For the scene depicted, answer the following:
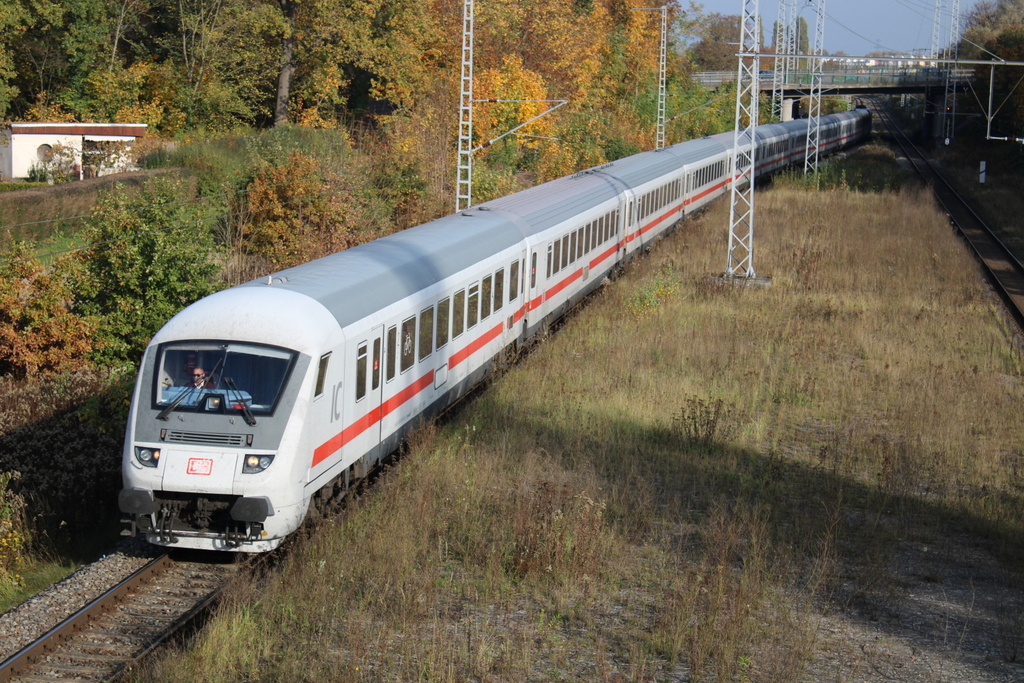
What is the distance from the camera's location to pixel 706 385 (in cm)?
1673

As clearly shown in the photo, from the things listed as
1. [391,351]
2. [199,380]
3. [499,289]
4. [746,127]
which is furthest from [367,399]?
[746,127]

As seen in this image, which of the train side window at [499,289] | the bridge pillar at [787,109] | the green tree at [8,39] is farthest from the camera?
the bridge pillar at [787,109]

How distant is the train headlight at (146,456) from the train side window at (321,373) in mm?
1455

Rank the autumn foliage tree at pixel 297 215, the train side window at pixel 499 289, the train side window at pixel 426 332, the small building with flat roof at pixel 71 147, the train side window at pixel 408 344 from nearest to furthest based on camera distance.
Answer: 1. the train side window at pixel 408 344
2. the train side window at pixel 426 332
3. the train side window at pixel 499 289
4. the autumn foliage tree at pixel 297 215
5. the small building with flat roof at pixel 71 147

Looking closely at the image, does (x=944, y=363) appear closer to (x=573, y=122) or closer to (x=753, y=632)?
(x=753, y=632)

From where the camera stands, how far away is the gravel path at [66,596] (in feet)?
27.6

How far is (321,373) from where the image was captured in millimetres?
9812

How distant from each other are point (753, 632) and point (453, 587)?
259 centimetres

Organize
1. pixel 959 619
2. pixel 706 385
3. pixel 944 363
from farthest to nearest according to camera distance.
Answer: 1. pixel 944 363
2. pixel 706 385
3. pixel 959 619

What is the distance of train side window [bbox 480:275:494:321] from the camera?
49.4 ft

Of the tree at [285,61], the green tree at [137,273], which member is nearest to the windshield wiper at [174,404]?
the green tree at [137,273]

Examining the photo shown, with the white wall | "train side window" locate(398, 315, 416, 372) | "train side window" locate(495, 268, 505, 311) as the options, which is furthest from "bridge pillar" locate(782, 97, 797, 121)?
"train side window" locate(398, 315, 416, 372)

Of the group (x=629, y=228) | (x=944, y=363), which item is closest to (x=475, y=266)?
(x=944, y=363)

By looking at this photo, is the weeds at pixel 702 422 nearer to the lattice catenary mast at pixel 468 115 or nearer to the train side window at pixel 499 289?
the train side window at pixel 499 289
